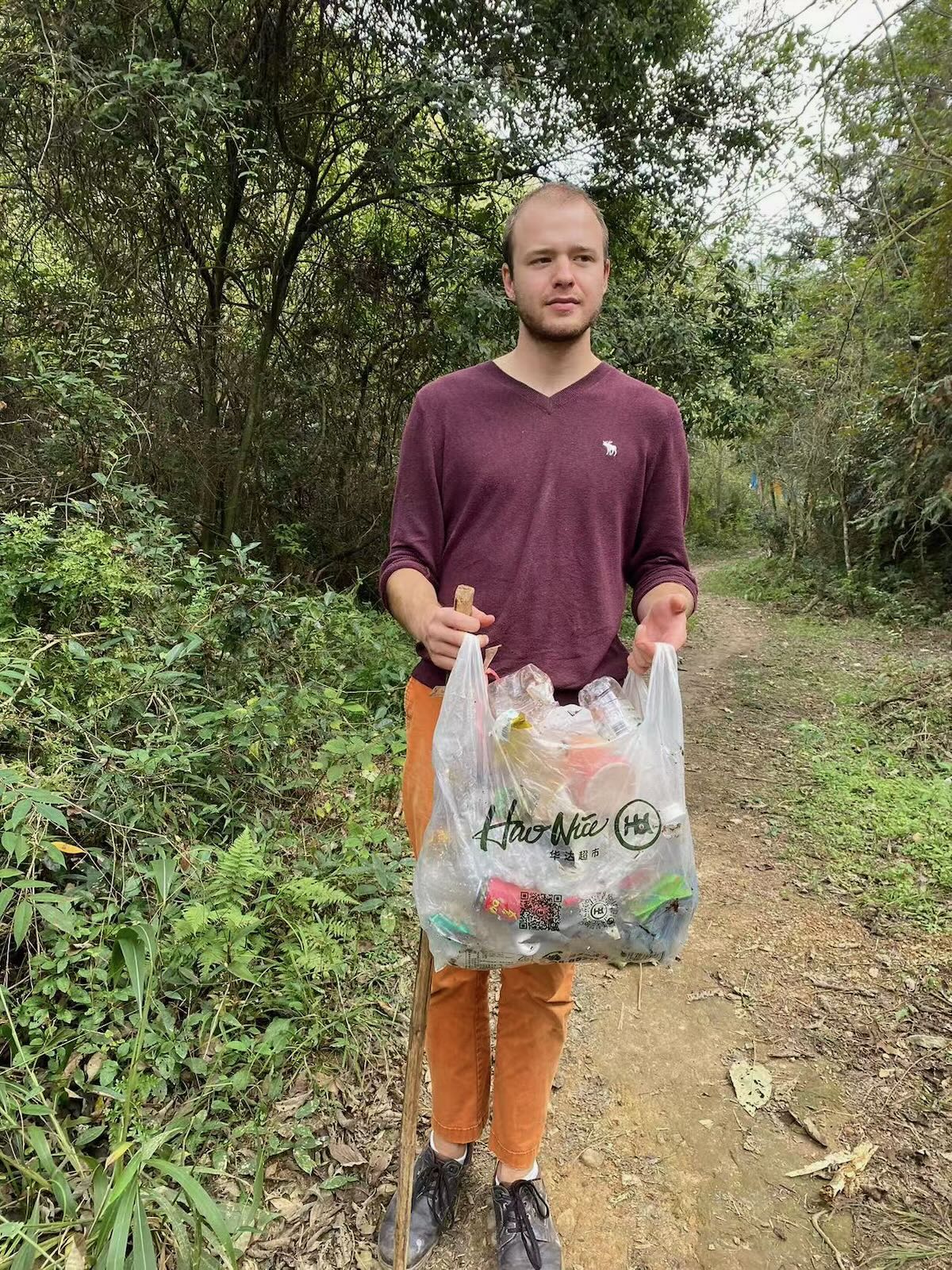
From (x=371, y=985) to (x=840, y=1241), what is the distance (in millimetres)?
1477

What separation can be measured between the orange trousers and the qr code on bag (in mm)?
383

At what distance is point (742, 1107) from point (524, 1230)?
0.85m

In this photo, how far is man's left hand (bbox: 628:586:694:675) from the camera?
1.42 metres

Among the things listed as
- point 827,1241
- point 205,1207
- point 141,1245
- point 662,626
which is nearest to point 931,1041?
point 827,1241

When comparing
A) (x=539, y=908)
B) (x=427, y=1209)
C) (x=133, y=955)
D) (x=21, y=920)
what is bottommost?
(x=427, y=1209)

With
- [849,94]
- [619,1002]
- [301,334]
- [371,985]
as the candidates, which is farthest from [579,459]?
[301,334]

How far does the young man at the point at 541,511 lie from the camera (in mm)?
1518

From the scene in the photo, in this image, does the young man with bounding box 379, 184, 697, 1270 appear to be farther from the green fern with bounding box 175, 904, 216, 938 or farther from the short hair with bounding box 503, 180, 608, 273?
the green fern with bounding box 175, 904, 216, 938

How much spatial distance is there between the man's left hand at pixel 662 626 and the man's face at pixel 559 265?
59cm

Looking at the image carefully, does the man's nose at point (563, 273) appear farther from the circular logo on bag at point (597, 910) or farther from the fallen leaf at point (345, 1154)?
the fallen leaf at point (345, 1154)

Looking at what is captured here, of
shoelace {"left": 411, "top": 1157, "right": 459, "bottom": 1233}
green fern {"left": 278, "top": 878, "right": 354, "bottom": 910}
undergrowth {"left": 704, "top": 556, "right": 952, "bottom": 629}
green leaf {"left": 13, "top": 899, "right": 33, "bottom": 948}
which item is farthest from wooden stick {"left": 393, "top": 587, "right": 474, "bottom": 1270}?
undergrowth {"left": 704, "top": 556, "right": 952, "bottom": 629}

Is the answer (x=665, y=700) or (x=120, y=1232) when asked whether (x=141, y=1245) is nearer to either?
(x=120, y=1232)

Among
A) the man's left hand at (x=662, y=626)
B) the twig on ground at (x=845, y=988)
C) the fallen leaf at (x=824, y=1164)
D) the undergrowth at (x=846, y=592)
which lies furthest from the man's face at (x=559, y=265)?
the undergrowth at (x=846, y=592)

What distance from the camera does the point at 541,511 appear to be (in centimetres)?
153
